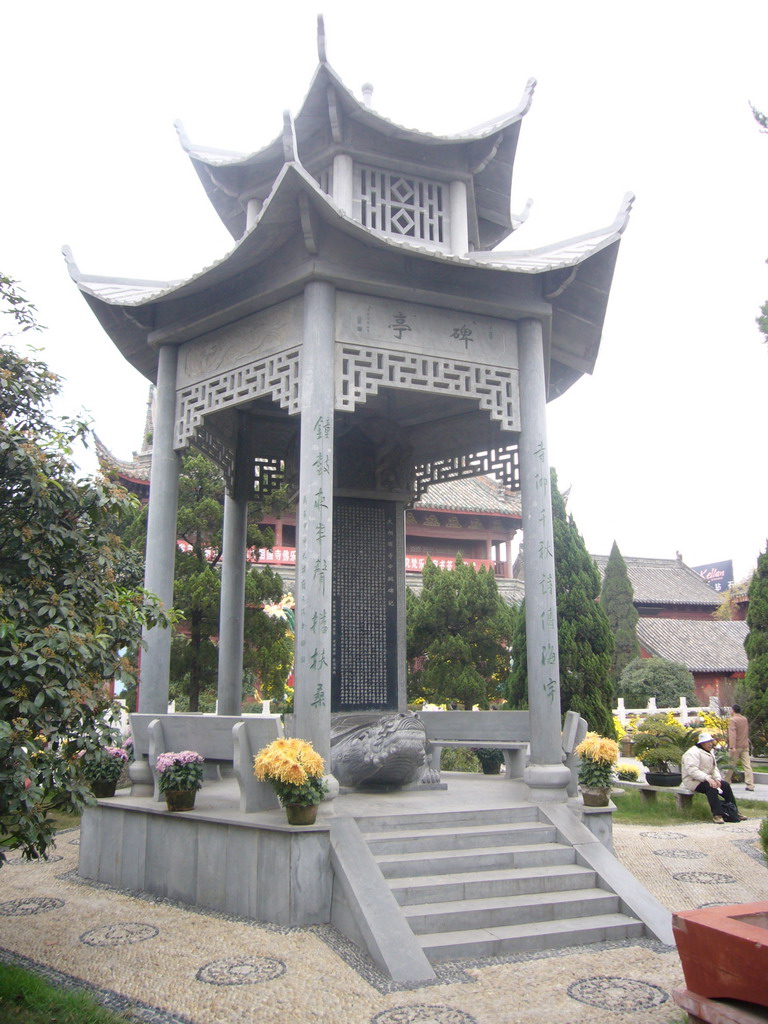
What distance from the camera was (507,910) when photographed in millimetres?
5902

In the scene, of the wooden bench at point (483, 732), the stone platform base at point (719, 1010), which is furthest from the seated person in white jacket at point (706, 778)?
the stone platform base at point (719, 1010)

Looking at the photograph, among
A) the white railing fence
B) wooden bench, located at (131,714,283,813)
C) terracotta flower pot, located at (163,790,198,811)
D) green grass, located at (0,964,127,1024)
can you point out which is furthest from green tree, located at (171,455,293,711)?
the white railing fence

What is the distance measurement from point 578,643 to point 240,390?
979cm

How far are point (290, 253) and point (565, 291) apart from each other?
3.11 m

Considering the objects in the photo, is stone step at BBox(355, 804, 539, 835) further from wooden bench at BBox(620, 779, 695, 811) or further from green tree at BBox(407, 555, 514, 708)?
green tree at BBox(407, 555, 514, 708)

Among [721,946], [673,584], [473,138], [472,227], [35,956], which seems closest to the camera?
[721,946]

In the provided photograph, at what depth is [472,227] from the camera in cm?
1033

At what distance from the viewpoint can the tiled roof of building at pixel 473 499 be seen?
1357 inches

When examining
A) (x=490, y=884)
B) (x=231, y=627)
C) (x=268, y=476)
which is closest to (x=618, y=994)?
(x=490, y=884)

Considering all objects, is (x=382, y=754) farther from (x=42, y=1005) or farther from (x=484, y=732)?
(x=42, y=1005)

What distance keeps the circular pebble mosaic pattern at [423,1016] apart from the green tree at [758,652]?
17.2 metres

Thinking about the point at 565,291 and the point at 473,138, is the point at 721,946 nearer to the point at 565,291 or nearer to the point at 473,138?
the point at 565,291

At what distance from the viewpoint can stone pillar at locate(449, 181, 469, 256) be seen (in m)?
9.16

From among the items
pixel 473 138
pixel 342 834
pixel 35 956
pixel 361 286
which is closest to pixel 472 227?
pixel 473 138
